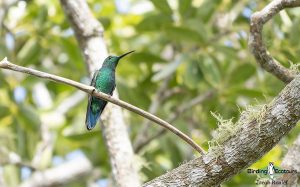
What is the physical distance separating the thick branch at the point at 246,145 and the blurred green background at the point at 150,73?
1.46 metres

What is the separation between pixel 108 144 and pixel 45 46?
2.07 m

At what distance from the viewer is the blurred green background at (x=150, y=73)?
16.6ft

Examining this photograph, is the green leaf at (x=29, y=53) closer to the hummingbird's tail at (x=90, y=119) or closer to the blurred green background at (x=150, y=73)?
the blurred green background at (x=150, y=73)

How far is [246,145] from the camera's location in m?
2.91

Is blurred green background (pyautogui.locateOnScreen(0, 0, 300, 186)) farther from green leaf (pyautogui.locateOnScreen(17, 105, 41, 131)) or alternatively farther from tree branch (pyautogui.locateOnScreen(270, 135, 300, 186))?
tree branch (pyautogui.locateOnScreen(270, 135, 300, 186))

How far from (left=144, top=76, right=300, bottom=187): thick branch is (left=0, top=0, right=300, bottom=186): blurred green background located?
4.79 ft

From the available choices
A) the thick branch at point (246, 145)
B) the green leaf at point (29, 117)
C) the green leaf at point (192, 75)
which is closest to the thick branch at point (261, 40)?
the thick branch at point (246, 145)

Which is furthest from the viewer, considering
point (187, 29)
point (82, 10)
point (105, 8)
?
point (105, 8)

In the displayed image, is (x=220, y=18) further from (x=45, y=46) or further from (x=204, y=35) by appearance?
(x=45, y=46)

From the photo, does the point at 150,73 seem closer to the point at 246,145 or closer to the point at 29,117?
the point at 29,117

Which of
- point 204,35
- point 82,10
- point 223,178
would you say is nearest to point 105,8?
point 204,35

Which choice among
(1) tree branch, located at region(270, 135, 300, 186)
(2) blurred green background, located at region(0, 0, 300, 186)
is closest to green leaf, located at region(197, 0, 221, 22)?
(2) blurred green background, located at region(0, 0, 300, 186)

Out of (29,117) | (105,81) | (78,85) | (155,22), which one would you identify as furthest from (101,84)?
(29,117)

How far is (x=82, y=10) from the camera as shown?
14.1 feet
